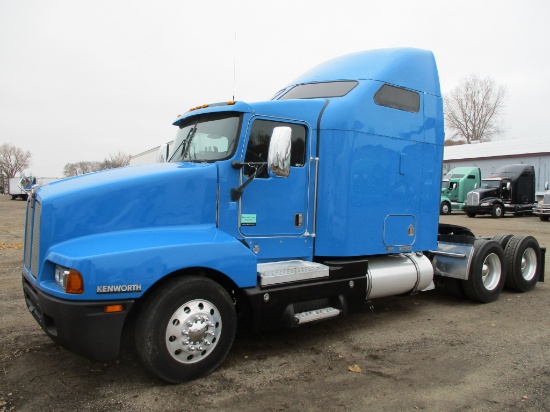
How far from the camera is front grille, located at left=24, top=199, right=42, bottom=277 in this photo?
13.3ft

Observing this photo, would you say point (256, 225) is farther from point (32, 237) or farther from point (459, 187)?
point (459, 187)

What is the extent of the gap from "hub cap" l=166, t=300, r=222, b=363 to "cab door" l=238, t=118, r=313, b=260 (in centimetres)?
98

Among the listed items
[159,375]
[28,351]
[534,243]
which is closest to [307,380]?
[159,375]

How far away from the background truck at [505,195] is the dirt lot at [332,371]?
66.5 feet

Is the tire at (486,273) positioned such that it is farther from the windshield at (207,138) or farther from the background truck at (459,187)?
the background truck at (459,187)

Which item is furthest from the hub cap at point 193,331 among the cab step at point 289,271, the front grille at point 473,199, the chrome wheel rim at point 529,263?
the front grille at point 473,199

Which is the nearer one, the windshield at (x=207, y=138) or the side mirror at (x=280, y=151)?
the side mirror at (x=280, y=151)

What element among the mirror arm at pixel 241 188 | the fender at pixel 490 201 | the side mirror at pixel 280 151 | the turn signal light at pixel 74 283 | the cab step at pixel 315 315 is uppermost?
the side mirror at pixel 280 151

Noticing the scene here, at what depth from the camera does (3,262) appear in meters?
10.1

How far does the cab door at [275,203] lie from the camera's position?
15.5 ft

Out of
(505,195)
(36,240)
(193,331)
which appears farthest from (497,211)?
(36,240)

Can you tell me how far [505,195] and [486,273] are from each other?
21.3 metres

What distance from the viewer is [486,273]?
7.29 m

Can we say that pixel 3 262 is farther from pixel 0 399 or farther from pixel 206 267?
pixel 206 267
